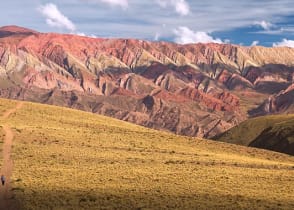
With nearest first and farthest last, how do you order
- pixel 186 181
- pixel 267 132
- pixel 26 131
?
pixel 186 181, pixel 26 131, pixel 267 132

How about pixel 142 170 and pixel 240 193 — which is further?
pixel 142 170

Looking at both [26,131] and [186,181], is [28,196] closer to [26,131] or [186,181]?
[186,181]

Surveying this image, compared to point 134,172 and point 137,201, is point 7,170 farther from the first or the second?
point 137,201

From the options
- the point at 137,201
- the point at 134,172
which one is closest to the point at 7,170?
the point at 134,172

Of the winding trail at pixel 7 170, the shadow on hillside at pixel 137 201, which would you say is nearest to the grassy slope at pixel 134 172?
the shadow on hillside at pixel 137 201

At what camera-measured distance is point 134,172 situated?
165 feet

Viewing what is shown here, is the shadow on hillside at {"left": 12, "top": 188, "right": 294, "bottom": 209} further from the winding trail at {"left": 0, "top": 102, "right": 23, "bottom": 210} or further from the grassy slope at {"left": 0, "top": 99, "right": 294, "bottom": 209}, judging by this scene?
the winding trail at {"left": 0, "top": 102, "right": 23, "bottom": 210}

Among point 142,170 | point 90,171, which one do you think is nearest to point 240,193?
point 142,170

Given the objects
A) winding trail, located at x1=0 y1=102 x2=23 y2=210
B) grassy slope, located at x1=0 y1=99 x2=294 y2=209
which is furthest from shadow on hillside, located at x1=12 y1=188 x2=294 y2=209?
winding trail, located at x1=0 y1=102 x2=23 y2=210

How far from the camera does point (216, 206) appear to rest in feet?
124

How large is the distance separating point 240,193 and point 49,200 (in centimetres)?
1767

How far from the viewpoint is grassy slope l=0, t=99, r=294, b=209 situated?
38906mm

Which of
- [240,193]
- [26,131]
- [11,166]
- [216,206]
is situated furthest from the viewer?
[26,131]

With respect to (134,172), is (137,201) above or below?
below
